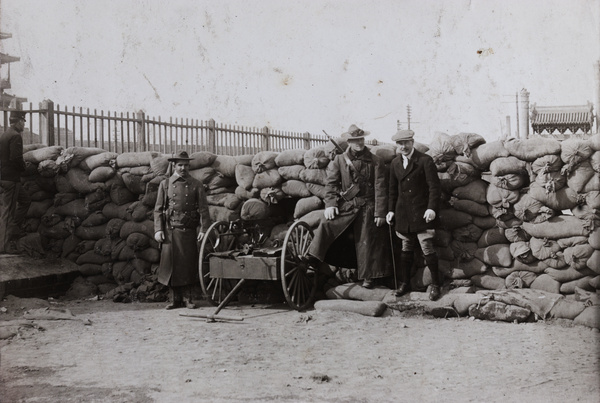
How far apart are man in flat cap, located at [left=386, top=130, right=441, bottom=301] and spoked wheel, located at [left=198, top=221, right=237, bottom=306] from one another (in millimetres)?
1975

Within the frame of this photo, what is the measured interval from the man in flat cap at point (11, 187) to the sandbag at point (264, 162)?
3222 mm

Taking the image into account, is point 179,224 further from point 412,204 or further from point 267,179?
point 412,204

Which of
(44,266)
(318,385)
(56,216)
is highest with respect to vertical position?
(56,216)

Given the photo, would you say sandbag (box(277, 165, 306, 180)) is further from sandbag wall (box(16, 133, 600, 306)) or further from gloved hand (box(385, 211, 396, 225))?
gloved hand (box(385, 211, 396, 225))

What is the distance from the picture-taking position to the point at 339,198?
285 inches

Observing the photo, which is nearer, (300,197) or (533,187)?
(533,187)

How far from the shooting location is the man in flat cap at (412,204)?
266 inches

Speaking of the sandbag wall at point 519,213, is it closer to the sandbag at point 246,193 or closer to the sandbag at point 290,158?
the sandbag at point 290,158

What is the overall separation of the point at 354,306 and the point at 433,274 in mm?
919

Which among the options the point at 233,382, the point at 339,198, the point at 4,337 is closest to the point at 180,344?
the point at 233,382

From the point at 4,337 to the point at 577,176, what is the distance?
225 inches

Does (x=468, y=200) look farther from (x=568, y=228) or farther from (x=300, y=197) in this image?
(x=300, y=197)

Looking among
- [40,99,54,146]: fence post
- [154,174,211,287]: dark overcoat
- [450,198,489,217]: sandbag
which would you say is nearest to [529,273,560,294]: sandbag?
[450,198,489,217]: sandbag

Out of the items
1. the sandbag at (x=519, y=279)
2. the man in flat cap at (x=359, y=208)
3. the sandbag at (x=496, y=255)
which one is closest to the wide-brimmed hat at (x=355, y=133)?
the man in flat cap at (x=359, y=208)
